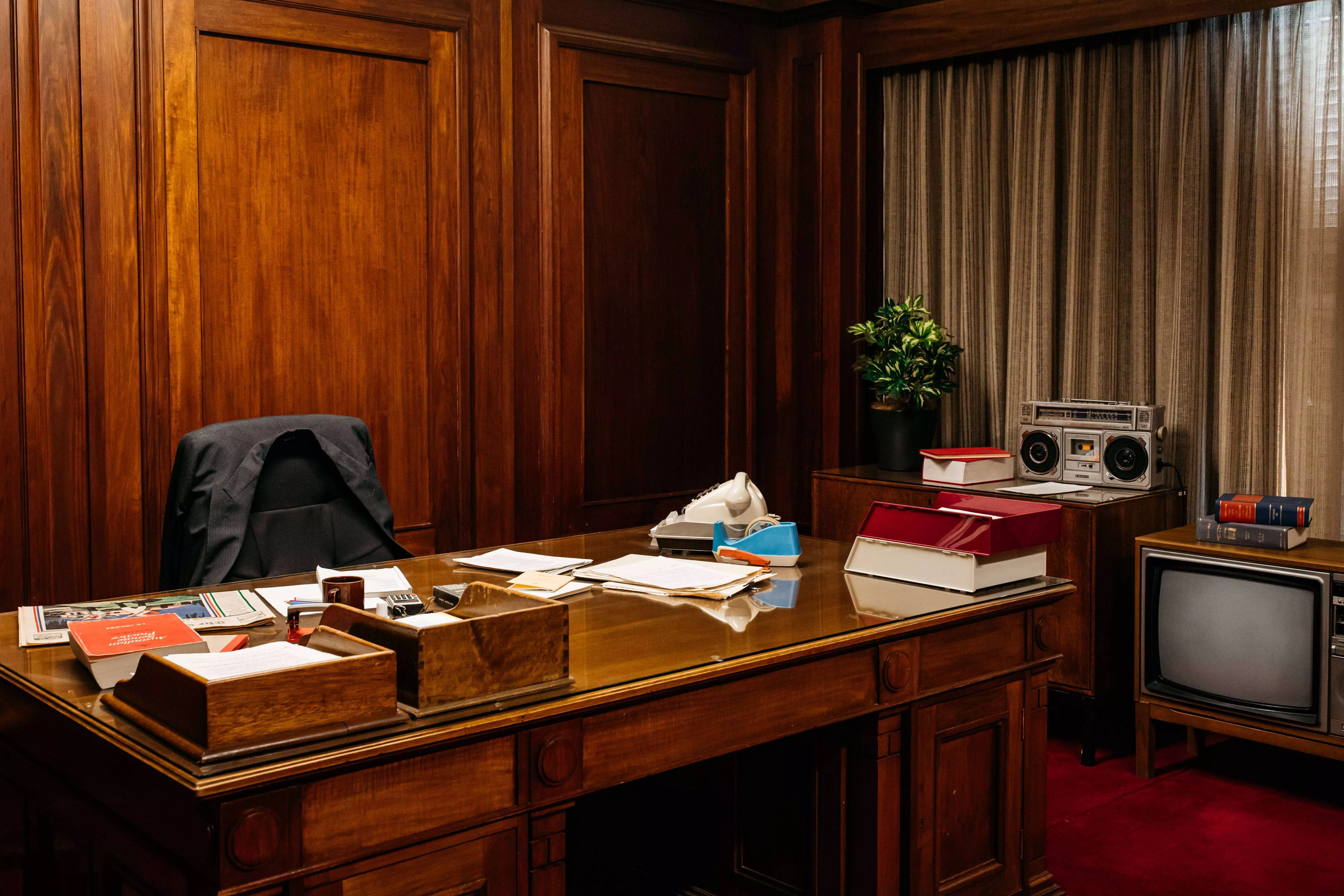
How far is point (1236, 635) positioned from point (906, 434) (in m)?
1.39

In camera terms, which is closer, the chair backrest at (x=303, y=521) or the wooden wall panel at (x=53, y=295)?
the chair backrest at (x=303, y=521)

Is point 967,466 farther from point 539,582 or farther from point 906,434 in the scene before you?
point 539,582

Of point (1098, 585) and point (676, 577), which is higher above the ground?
point (676, 577)

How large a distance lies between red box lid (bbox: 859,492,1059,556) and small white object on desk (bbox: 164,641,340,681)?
1256mm

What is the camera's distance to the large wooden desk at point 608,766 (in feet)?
4.81

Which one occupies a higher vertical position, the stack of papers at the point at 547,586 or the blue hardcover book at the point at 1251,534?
the stack of papers at the point at 547,586

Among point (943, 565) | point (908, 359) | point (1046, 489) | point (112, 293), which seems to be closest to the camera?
point (943, 565)

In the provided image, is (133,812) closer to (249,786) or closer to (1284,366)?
(249,786)

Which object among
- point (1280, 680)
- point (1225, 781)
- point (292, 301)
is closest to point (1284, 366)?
point (1280, 680)

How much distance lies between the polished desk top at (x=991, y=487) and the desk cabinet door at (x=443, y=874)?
2.27 metres

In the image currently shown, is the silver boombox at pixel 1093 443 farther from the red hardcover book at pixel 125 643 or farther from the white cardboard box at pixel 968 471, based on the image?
the red hardcover book at pixel 125 643

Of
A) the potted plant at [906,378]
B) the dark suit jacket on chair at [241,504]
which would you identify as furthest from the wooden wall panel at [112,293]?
the potted plant at [906,378]

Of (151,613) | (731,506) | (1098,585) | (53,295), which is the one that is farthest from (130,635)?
(1098,585)

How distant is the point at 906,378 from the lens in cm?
442
